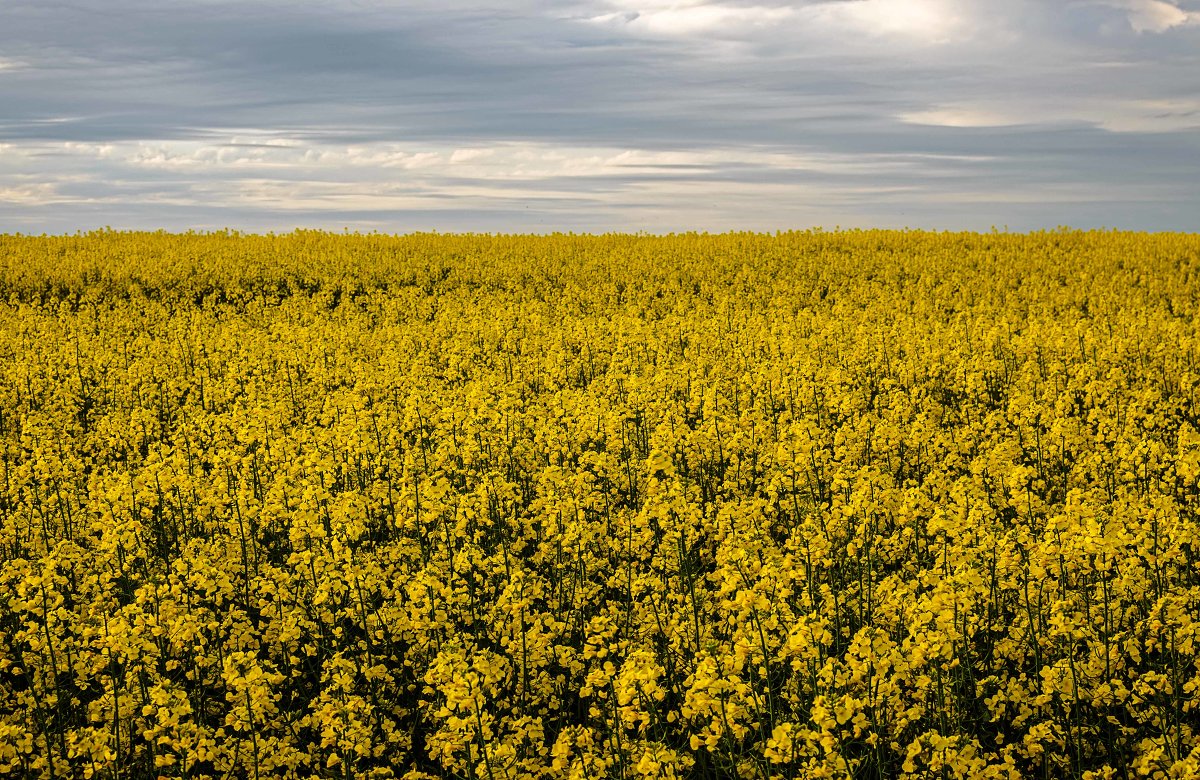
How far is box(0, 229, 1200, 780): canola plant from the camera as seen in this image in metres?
4.73

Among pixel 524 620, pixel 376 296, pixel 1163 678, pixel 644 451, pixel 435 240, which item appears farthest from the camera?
pixel 435 240

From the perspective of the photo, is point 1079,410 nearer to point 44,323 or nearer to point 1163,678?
point 1163,678

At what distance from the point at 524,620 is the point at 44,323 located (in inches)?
670

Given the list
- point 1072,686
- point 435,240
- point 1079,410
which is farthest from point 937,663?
point 435,240

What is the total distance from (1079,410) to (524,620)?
8577 mm

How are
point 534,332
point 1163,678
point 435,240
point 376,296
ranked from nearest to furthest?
1. point 1163,678
2. point 534,332
3. point 376,296
4. point 435,240

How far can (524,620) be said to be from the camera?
5.36 meters

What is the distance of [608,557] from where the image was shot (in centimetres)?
711

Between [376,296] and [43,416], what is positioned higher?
[376,296]

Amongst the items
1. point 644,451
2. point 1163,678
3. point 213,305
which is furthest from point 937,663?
point 213,305

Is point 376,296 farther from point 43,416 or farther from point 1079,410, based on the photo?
point 1079,410

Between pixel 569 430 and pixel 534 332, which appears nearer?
pixel 569 430

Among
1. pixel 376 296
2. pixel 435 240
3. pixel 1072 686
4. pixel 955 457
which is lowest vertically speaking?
pixel 1072 686

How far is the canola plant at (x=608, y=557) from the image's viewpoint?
473 centimetres
